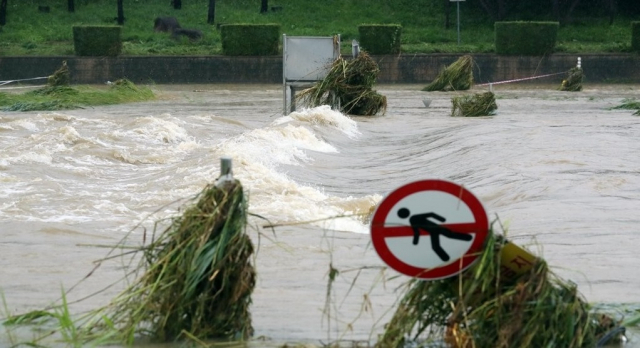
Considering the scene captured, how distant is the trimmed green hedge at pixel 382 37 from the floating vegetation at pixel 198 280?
110ft

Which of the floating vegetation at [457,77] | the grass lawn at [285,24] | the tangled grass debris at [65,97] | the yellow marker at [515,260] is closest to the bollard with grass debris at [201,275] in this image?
the yellow marker at [515,260]

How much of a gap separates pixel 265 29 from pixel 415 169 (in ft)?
78.1

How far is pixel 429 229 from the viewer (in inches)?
197

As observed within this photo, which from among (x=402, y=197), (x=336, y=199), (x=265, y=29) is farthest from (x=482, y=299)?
(x=265, y=29)

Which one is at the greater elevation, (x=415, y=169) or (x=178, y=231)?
(x=178, y=231)

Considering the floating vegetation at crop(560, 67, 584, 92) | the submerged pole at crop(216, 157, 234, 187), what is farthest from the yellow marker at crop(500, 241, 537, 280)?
the floating vegetation at crop(560, 67, 584, 92)

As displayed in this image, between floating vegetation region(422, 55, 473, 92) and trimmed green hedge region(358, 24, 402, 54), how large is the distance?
5.33m

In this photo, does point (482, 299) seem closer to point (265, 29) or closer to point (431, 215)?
point (431, 215)

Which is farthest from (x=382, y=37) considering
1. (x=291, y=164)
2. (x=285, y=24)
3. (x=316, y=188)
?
(x=316, y=188)

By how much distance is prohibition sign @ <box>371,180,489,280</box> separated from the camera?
4.98 meters

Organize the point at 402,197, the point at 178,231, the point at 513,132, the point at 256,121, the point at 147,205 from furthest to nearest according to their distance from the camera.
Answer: the point at 256,121 → the point at 513,132 → the point at 147,205 → the point at 178,231 → the point at 402,197

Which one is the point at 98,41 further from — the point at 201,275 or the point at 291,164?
the point at 201,275

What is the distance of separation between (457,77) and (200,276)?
2816cm

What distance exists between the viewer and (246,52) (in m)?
38.7
